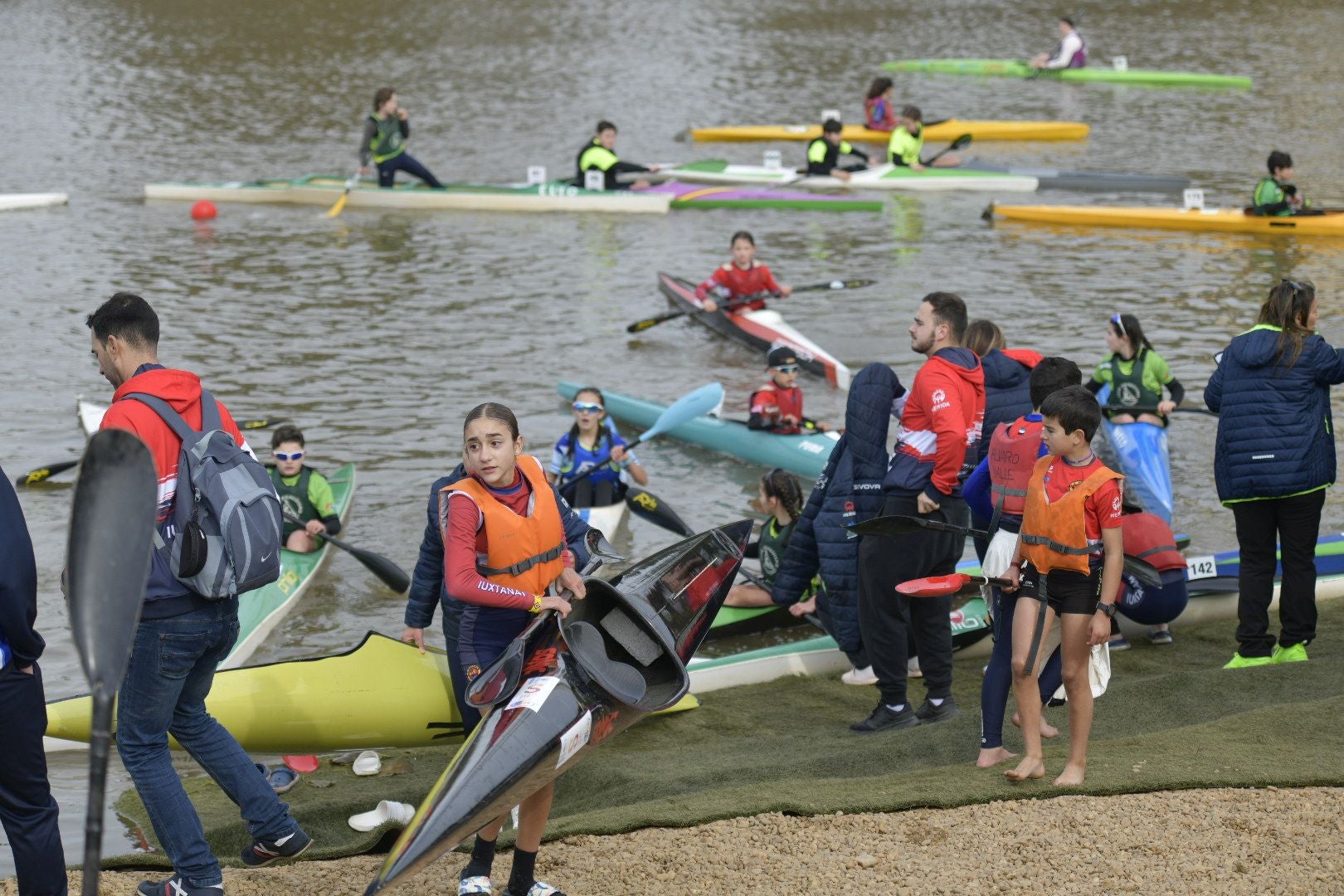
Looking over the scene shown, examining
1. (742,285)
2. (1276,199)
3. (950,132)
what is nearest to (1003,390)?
(742,285)

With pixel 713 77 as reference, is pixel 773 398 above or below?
below

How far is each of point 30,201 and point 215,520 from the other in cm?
1620

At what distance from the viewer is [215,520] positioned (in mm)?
Answer: 4207

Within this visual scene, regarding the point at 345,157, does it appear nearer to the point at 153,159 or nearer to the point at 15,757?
the point at 153,159

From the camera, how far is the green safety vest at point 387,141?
18.4 metres

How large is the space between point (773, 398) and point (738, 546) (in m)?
4.47

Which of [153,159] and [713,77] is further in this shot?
[713,77]

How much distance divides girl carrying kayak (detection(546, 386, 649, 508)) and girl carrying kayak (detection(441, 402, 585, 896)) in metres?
4.05

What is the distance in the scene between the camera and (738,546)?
19.8ft

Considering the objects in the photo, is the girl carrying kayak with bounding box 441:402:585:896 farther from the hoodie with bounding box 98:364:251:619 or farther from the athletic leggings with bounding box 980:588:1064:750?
the athletic leggings with bounding box 980:588:1064:750

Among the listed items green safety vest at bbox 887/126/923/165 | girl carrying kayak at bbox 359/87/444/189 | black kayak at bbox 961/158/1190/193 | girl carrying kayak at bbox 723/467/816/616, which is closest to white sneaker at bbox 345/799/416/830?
girl carrying kayak at bbox 723/467/816/616

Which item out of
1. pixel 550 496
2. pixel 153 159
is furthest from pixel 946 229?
pixel 550 496

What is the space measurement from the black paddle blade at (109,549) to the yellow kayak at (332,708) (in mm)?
3067

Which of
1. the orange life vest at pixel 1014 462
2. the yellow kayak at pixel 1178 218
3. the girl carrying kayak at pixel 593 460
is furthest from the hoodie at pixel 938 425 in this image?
the yellow kayak at pixel 1178 218
